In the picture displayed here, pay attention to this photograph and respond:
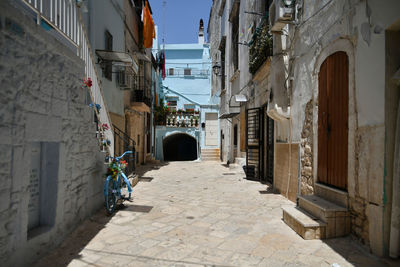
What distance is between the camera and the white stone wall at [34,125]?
237cm

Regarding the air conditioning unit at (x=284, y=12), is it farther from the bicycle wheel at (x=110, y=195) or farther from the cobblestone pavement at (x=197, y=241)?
the bicycle wheel at (x=110, y=195)

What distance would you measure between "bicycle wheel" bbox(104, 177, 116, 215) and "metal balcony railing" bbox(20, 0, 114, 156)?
0.89m

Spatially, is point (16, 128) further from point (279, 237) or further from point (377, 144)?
point (377, 144)

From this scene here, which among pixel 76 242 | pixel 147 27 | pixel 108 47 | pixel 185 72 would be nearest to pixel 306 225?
pixel 76 242

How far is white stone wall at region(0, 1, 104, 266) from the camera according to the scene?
237cm

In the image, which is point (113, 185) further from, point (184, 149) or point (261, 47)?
point (184, 149)

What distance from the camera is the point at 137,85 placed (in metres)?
13.8

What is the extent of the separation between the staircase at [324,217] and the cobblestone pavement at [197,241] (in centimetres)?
11

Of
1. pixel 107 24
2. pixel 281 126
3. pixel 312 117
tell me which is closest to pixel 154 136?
pixel 107 24

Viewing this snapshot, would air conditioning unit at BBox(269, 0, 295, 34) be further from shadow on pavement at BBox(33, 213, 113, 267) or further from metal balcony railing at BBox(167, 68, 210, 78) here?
metal balcony railing at BBox(167, 68, 210, 78)

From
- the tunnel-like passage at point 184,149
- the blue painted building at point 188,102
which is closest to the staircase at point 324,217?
the blue painted building at point 188,102

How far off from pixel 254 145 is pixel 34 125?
24.2 feet

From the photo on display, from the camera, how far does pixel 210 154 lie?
65.3 ft

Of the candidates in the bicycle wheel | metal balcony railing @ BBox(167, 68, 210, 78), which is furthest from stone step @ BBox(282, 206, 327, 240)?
metal balcony railing @ BBox(167, 68, 210, 78)
